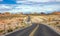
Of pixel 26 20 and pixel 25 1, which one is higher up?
pixel 25 1

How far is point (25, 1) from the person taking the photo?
365 inches

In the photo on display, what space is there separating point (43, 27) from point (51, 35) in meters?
0.85

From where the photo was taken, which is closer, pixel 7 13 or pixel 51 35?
pixel 51 35

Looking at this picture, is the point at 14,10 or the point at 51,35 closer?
the point at 51,35

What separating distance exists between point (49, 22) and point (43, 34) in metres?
0.88

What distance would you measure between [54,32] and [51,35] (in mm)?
A: 505

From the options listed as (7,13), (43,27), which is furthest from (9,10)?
(43,27)

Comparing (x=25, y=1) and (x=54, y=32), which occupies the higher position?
(x=25, y=1)

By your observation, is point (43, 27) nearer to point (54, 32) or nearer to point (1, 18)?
point (54, 32)

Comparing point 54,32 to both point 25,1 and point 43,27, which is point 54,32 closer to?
point 43,27

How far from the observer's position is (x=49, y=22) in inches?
371

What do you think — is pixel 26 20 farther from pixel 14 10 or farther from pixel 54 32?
pixel 54 32

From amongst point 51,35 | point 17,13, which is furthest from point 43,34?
point 17,13

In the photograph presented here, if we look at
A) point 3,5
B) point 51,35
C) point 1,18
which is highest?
point 3,5
